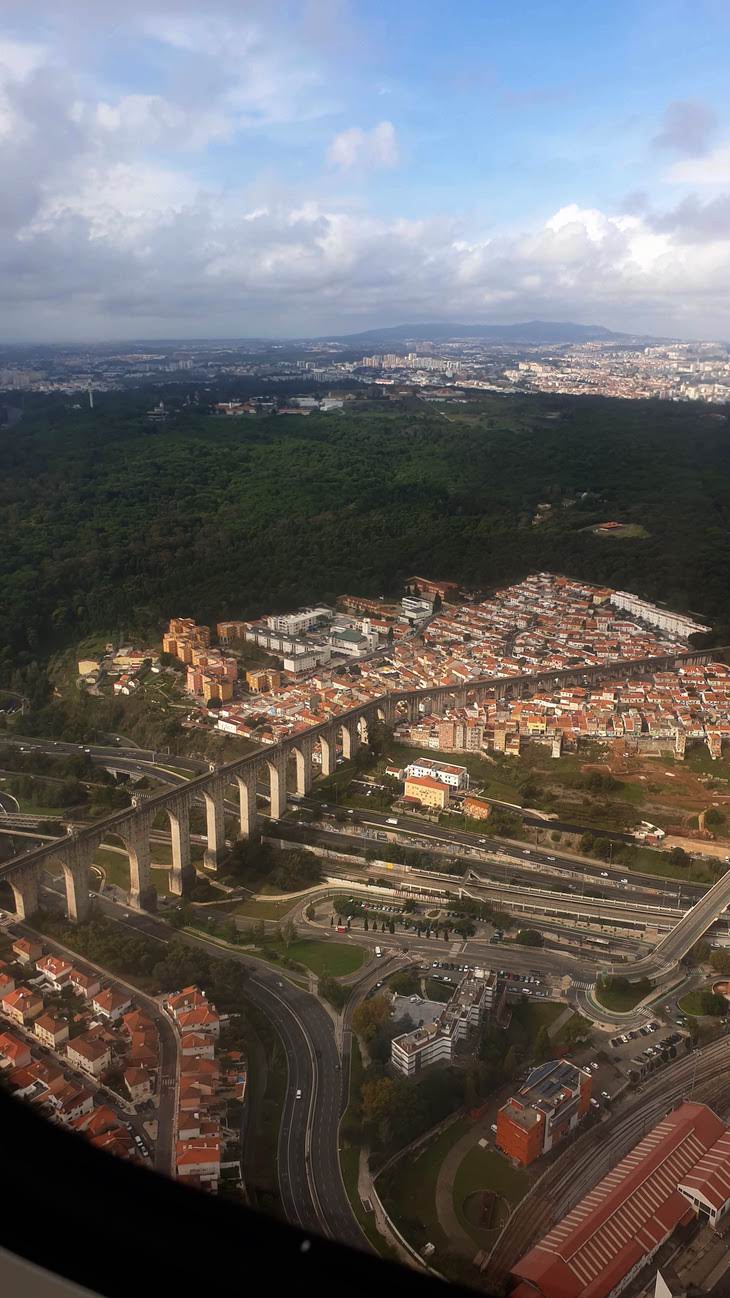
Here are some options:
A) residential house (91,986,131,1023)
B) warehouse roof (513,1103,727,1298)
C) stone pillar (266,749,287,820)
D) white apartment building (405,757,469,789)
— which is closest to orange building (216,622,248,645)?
stone pillar (266,749,287,820)

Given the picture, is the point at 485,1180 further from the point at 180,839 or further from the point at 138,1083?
the point at 180,839

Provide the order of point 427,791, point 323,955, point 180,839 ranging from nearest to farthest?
point 323,955 < point 180,839 < point 427,791

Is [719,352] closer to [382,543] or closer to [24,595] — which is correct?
[382,543]

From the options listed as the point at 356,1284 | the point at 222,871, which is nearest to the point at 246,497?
the point at 222,871

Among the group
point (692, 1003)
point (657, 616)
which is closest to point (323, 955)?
point (692, 1003)

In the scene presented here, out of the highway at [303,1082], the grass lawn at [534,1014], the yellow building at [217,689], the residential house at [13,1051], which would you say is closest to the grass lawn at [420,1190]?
the highway at [303,1082]

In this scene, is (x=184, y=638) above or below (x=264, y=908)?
above

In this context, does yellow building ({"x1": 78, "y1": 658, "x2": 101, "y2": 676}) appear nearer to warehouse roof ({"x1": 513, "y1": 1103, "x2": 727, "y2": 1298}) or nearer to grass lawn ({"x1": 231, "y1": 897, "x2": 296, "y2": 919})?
grass lawn ({"x1": 231, "y1": 897, "x2": 296, "y2": 919})
